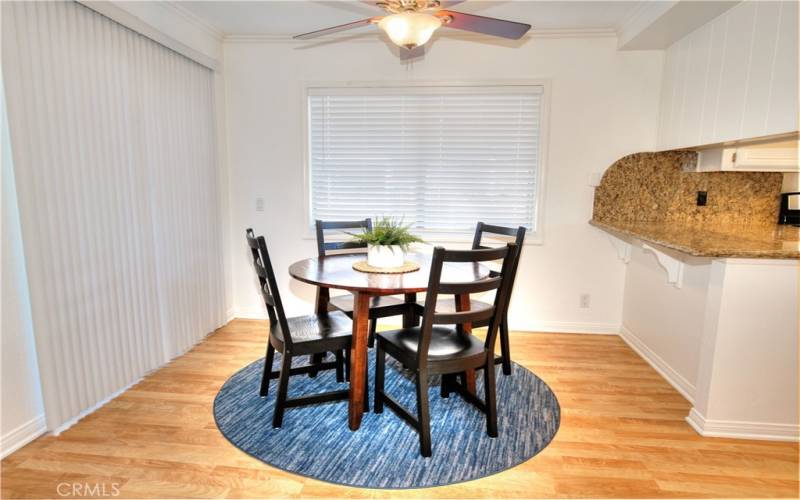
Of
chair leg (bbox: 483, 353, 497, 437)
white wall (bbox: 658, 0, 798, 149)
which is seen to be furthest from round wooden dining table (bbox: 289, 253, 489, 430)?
white wall (bbox: 658, 0, 798, 149)

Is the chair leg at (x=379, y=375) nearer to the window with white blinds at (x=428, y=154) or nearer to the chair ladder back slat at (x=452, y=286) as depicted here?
the chair ladder back slat at (x=452, y=286)

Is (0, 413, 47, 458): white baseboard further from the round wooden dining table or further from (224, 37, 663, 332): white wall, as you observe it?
(224, 37, 663, 332): white wall

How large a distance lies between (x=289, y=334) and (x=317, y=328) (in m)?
0.21

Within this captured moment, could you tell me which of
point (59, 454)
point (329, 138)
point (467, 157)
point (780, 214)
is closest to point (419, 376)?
point (59, 454)

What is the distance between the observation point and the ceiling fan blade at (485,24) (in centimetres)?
201

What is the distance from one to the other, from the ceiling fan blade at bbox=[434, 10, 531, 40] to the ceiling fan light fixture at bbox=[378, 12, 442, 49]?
5 centimetres

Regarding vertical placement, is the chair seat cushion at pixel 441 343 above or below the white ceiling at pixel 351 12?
below

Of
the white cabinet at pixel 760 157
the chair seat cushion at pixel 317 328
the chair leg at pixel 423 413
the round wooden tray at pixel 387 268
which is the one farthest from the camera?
the white cabinet at pixel 760 157

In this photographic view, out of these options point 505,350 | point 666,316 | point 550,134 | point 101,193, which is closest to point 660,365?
point 666,316

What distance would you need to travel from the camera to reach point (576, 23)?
3.23 meters

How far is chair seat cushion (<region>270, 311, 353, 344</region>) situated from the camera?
2.22 meters

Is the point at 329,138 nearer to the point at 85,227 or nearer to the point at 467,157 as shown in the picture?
the point at 467,157

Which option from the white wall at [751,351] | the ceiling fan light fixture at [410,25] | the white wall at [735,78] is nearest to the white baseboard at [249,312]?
the ceiling fan light fixture at [410,25]
